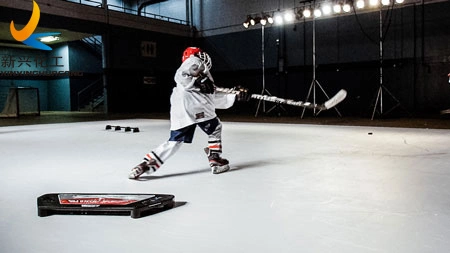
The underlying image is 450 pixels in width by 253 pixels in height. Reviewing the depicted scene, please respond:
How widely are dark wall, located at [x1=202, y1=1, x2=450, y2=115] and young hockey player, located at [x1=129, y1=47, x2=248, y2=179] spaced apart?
29.1 ft

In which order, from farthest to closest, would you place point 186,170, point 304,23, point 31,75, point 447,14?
point 31,75 < point 304,23 < point 447,14 < point 186,170

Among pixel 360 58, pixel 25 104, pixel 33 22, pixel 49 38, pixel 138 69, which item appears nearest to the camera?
pixel 360 58

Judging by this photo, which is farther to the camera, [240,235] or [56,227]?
[56,227]

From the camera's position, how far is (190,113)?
3.79 meters

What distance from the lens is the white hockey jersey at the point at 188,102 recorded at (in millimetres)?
3775

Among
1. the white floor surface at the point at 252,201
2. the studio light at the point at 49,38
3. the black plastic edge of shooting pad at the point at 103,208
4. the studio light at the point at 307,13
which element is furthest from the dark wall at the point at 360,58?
the black plastic edge of shooting pad at the point at 103,208

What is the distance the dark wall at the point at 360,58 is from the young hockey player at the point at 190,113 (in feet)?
29.1

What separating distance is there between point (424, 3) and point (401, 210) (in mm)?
12770

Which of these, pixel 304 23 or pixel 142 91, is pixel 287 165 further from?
pixel 142 91

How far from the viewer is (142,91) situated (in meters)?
19.1

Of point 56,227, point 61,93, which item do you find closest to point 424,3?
point 56,227

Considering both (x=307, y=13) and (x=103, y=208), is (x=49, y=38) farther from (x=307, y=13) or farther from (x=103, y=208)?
(x=103, y=208)

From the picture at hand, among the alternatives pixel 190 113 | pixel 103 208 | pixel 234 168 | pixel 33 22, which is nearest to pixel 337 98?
pixel 234 168

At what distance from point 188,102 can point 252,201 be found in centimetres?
141
